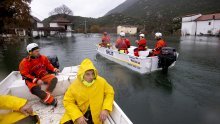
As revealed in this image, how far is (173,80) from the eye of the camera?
920 cm

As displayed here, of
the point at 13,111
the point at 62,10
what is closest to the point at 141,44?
the point at 13,111

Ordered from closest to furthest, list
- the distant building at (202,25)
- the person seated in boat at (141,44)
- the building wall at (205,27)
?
the person seated in boat at (141,44) → the distant building at (202,25) → the building wall at (205,27)

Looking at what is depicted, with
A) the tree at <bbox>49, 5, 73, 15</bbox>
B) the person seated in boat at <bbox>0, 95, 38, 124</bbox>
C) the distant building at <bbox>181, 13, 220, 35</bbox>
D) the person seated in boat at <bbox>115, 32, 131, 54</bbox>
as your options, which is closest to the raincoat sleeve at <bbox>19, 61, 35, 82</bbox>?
the person seated in boat at <bbox>0, 95, 38, 124</bbox>

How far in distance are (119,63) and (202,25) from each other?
51718 mm

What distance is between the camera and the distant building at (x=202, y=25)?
50.9 meters

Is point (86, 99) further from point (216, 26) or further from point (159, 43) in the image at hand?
point (216, 26)

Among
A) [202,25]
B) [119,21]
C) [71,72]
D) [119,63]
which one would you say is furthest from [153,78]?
[119,21]

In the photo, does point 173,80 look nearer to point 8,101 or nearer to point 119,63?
point 119,63

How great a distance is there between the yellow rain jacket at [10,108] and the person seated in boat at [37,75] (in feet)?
4.46

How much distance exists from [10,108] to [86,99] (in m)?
1.12

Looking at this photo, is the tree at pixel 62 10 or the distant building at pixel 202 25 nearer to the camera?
the distant building at pixel 202 25

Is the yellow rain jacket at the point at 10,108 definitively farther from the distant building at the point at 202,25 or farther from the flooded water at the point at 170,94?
the distant building at the point at 202,25

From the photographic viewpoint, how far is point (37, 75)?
4461 millimetres

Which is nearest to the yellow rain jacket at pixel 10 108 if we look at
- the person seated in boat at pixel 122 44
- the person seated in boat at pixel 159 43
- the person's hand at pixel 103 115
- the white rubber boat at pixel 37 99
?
the white rubber boat at pixel 37 99
